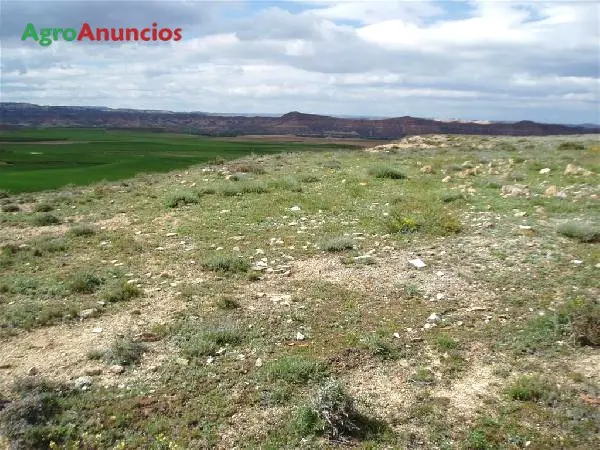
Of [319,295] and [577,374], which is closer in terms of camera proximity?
[577,374]

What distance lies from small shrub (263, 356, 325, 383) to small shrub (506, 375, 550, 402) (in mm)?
2242

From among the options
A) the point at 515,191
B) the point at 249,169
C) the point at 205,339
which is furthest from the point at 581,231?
the point at 249,169

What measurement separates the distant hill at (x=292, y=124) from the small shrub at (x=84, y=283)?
334 feet

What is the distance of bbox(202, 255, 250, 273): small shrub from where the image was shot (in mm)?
9656

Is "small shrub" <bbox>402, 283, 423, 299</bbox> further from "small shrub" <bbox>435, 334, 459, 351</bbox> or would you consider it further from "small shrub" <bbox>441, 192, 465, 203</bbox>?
"small shrub" <bbox>441, 192, 465, 203</bbox>

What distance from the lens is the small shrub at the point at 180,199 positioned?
1576 cm

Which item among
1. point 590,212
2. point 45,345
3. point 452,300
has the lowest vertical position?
point 45,345

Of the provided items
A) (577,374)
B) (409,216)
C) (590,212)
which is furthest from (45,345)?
(590,212)

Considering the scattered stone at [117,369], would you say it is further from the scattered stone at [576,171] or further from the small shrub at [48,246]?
the scattered stone at [576,171]

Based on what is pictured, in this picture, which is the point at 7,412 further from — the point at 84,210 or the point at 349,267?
the point at 84,210

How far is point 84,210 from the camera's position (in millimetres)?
15961

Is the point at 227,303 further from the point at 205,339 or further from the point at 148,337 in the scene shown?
the point at 148,337

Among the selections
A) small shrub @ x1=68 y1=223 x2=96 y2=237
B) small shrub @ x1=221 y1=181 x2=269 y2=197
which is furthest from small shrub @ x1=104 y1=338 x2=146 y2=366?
small shrub @ x1=221 y1=181 x2=269 y2=197

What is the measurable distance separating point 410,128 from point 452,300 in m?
117
